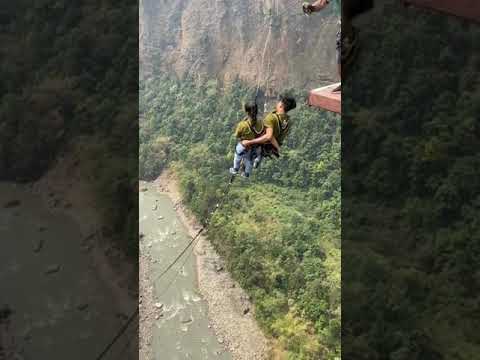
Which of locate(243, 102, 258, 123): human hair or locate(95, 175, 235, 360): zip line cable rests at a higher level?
locate(243, 102, 258, 123): human hair

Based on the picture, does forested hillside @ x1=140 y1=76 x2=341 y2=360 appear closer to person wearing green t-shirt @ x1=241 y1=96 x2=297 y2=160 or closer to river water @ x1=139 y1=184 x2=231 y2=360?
person wearing green t-shirt @ x1=241 y1=96 x2=297 y2=160

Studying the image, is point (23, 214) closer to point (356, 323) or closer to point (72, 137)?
point (72, 137)

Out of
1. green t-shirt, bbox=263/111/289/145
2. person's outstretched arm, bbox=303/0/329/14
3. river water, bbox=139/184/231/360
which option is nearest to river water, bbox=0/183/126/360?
river water, bbox=139/184/231/360

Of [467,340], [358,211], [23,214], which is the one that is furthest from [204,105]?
[467,340]

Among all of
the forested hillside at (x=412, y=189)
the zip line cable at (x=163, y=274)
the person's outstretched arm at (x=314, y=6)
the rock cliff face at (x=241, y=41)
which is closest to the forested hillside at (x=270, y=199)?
the zip line cable at (x=163, y=274)

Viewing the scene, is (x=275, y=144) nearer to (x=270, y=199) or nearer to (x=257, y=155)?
(x=257, y=155)

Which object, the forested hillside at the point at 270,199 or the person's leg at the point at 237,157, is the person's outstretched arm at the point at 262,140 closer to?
the person's leg at the point at 237,157
